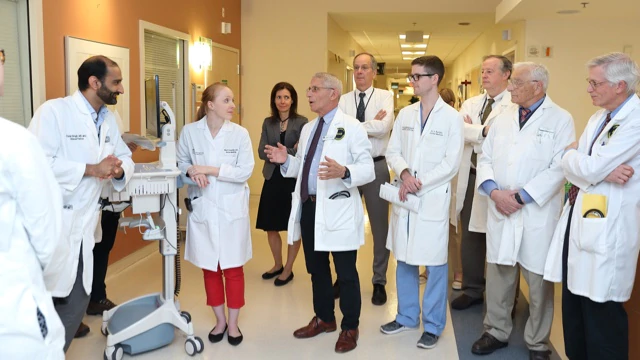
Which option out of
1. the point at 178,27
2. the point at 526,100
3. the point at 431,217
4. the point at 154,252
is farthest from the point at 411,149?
the point at 178,27

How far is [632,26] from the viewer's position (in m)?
6.72

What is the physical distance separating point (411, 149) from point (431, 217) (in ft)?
1.38

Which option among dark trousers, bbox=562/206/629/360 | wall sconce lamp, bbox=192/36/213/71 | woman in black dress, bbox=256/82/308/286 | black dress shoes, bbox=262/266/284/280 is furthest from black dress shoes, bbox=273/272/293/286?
wall sconce lamp, bbox=192/36/213/71

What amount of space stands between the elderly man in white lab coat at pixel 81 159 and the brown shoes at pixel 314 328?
1273 millimetres

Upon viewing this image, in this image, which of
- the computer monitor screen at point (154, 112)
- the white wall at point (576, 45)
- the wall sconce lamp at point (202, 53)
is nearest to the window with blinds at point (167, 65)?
the wall sconce lamp at point (202, 53)

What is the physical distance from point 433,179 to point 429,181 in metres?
0.03

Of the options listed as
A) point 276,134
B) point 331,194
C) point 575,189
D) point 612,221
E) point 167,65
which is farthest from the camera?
point 167,65

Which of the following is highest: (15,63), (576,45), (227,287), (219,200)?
(576,45)

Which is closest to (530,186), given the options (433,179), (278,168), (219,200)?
(433,179)

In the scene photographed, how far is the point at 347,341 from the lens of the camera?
10.8 ft

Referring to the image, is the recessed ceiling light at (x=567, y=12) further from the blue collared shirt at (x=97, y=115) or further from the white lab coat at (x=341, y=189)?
the blue collared shirt at (x=97, y=115)

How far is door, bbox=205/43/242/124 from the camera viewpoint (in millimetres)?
7172

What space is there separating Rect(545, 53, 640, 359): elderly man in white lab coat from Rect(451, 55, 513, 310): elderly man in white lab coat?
1296 mm

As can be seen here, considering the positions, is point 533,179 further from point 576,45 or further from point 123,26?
point 576,45
